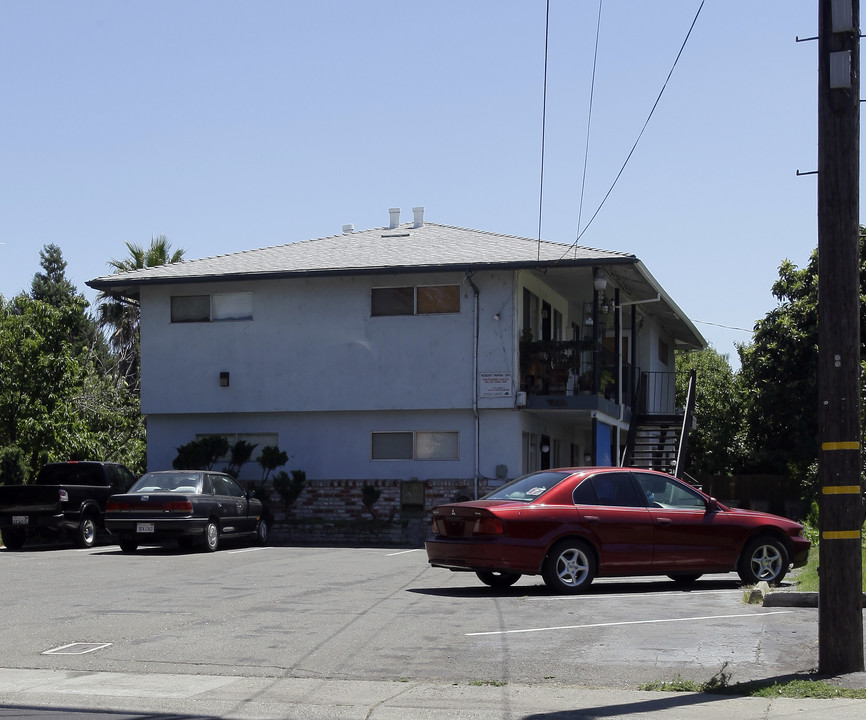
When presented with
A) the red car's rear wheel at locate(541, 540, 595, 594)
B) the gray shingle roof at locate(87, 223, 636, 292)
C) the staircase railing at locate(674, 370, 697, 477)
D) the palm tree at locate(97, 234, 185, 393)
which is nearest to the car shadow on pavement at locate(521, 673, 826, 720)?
the red car's rear wheel at locate(541, 540, 595, 594)

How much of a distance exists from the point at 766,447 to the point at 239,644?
30964 millimetres

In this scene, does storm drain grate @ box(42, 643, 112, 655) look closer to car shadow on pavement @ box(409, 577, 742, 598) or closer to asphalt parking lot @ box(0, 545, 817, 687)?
asphalt parking lot @ box(0, 545, 817, 687)

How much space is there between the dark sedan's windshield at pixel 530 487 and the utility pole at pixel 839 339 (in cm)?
559

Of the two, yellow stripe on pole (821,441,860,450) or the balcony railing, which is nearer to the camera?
yellow stripe on pole (821,441,860,450)

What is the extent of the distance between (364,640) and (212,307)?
18.0 m

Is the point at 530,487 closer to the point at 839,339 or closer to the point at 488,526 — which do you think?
the point at 488,526

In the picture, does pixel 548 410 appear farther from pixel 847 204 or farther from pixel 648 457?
pixel 847 204

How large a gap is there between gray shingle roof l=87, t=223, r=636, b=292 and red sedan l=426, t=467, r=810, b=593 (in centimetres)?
1008

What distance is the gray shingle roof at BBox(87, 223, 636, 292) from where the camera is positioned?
24.3 m

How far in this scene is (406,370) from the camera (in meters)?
25.3

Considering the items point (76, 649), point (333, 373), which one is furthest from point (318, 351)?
point (76, 649)

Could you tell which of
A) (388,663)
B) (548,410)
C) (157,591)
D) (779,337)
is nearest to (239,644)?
(388,663)

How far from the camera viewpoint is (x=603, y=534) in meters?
13.3

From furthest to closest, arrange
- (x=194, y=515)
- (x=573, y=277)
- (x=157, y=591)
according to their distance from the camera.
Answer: (x=573, y=277)
(x=194, y=515)
(x=157, y=591)
